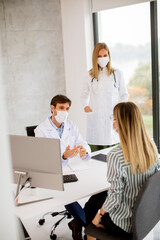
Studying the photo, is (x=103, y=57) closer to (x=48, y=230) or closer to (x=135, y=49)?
(x=135, y=49)

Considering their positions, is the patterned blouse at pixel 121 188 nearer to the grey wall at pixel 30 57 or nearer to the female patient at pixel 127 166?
the female patient at pixel 127 166

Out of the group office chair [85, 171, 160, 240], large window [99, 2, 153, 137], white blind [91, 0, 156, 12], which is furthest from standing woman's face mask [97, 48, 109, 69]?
office chair [85, 171, 160, 240]

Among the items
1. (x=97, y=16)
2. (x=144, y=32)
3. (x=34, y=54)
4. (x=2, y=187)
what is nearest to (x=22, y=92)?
(x=34, y=54)

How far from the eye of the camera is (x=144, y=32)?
139 inches

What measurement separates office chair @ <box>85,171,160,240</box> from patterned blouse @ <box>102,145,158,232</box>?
2.9 inches

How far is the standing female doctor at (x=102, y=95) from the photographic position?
301cm

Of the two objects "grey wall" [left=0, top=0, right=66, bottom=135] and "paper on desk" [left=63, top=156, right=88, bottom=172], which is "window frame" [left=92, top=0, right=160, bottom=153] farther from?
"paper on desk" [left=63, top=156, right=88, bottom=172]

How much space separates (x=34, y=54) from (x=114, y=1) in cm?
131

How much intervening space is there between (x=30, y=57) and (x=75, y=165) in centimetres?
230

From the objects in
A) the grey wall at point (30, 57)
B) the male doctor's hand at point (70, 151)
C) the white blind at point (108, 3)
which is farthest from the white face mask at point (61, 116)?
the white blind at point (108, 3)

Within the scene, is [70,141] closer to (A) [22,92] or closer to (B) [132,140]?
(B) [132,140]

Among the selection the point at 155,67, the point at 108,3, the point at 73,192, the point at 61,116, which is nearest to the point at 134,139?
the point at 73,192

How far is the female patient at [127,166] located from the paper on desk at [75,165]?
20.2 inches

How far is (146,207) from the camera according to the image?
59.5 inches
